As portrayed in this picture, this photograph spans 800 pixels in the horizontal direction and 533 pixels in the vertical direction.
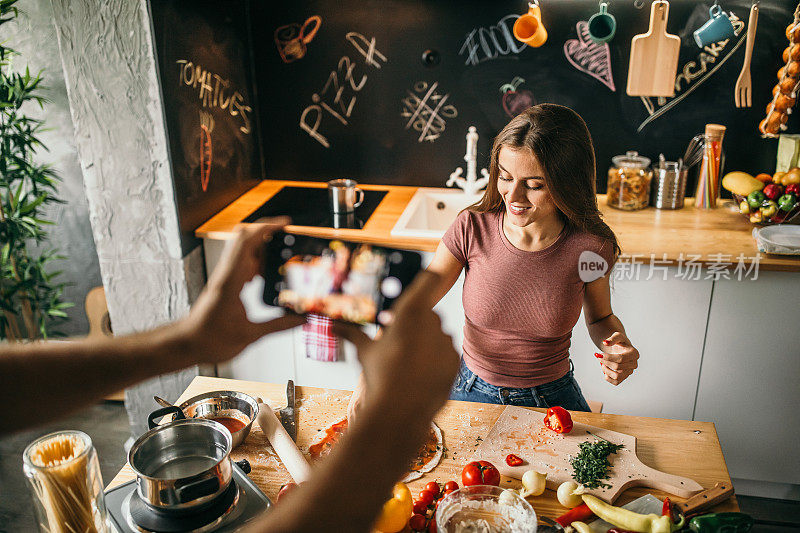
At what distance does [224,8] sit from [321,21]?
0.41 m

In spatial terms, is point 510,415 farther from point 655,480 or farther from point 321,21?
point 321,21

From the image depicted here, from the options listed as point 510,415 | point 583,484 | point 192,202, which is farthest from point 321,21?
point 583,484

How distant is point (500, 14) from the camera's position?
2533 mm

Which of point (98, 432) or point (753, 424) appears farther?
point (98, 432)

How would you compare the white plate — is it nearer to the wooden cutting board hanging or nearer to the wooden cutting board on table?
the wooden cutting board hanging

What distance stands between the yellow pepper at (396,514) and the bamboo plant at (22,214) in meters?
1.99

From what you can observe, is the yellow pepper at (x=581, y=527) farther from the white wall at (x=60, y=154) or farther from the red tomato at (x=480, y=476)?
the white wall at (x=60, y=154)

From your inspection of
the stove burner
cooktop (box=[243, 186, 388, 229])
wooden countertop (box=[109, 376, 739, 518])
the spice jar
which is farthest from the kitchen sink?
the stove burner

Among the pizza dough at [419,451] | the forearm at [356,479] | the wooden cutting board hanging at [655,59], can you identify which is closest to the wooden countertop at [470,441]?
the pizza dough at [419,451]

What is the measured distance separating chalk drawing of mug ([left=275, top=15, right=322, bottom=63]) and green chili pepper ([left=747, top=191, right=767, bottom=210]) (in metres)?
1.87

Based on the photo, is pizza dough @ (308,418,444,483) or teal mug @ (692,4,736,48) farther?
teal mug @ (692,4,736,48)

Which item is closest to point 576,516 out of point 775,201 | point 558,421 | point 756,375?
point 558,421

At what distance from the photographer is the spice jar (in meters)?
2.46

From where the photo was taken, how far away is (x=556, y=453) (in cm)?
129
